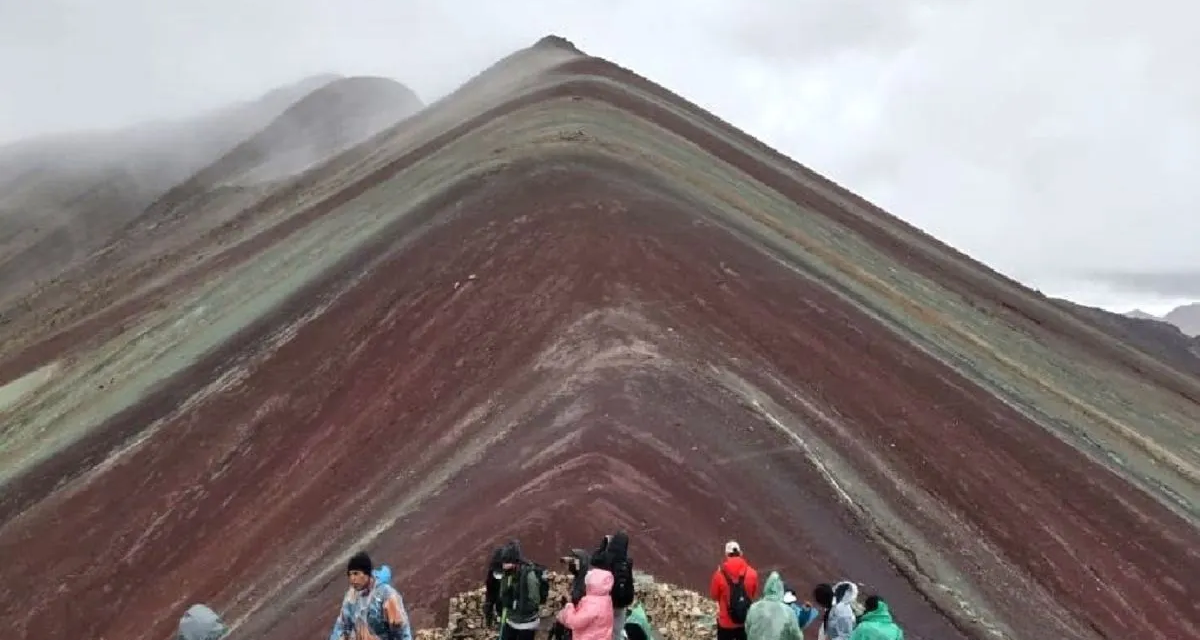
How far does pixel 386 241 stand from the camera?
96.3 ft

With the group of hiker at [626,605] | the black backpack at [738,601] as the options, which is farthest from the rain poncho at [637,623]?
the black backpack at [738,601]

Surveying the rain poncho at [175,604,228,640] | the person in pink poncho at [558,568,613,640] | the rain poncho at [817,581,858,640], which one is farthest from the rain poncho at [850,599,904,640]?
the rain poncho at [175,604,228,640]

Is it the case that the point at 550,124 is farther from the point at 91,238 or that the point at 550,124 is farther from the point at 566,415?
the point at 91,238

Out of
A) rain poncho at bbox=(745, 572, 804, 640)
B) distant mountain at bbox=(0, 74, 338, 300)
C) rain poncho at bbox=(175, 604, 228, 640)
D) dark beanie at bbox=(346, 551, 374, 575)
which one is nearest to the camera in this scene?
dark beanie at bbox=(346, 551, 374, 575)

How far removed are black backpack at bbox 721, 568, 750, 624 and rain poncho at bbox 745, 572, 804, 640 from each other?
0.41 metres

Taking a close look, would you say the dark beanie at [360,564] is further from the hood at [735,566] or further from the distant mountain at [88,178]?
the distant mountain at [88,178]

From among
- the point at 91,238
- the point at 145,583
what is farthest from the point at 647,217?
the point at 91,238

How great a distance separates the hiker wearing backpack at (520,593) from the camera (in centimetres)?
1009

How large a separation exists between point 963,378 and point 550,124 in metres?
18.8

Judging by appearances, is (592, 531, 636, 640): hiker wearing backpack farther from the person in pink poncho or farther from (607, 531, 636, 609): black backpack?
the person in pink poncho

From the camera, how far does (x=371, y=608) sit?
8438mm

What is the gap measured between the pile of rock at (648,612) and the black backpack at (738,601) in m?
1.52

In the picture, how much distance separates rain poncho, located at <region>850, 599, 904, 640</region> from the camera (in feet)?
31.1

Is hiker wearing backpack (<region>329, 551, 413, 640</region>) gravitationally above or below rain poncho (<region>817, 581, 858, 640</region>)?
below
